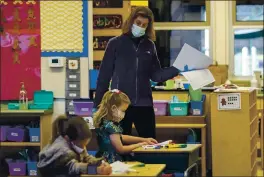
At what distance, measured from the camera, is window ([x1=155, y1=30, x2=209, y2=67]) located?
772cm

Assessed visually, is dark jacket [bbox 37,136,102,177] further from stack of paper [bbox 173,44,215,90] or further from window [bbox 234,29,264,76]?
window [bbox 234,29,264,76]

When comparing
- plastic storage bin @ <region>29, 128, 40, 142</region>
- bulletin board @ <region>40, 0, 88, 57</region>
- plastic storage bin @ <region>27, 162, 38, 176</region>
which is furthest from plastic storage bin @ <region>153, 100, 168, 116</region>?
plastic storage bin @ <region>27, 162, 38, 176</region>

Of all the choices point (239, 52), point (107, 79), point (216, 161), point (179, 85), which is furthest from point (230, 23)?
point (107, 79)

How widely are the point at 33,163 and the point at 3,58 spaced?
4.20 ft

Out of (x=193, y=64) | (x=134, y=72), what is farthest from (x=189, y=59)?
(x=134, y=72)

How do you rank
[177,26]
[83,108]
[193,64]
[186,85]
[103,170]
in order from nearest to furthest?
[103,170] → [193,64] → [83,108] → [186,85] → [177,26]

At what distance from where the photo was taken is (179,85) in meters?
6.84

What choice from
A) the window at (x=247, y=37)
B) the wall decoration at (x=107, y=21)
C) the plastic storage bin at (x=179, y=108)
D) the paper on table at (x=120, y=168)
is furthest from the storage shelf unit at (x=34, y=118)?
the paper on table at (x=120, y=168)

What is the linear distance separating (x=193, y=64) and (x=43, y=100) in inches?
96.4

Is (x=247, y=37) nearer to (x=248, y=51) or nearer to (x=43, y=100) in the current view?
(x=248, y=51)

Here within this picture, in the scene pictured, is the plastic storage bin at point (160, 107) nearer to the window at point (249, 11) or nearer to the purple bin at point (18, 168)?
the purple bin at point (18, 168)

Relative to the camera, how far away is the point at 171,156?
416 cm

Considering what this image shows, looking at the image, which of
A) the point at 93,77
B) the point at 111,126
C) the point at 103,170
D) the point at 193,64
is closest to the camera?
the point at 103,170

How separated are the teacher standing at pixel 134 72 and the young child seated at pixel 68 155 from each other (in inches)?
51.4
